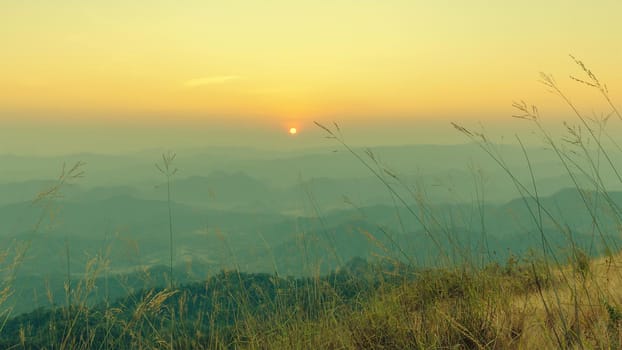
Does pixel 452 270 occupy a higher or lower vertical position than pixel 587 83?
lower

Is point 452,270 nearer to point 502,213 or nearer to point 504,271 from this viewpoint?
point 504,271

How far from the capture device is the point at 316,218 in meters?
3.76

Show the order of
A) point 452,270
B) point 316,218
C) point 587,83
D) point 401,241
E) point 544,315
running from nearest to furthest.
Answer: point 544,315 < point 587,83 < point 452,270 < point 316,218 < point 401,241

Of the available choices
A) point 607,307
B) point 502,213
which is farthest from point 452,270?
point 607,307

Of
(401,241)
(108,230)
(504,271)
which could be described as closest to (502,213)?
(504,271)

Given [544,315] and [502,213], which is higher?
[502,213]

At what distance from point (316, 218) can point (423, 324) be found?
168 cm

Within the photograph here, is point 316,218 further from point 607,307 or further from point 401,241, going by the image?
point 607,307

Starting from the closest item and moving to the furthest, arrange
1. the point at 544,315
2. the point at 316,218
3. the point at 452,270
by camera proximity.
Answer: the point at 544,315 < the point at 452,270 < the point at 316,218

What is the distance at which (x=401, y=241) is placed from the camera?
13.2 feet

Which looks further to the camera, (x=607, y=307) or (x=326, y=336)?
(x=326, y=336)

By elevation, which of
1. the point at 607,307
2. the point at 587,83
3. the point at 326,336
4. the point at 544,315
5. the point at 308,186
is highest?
the point at 587,83

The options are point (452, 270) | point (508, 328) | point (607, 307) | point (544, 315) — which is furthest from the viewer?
point (452, 270)

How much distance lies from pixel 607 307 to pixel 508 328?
0.43 metres
